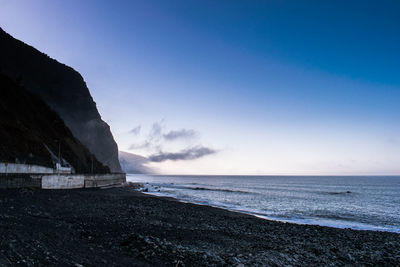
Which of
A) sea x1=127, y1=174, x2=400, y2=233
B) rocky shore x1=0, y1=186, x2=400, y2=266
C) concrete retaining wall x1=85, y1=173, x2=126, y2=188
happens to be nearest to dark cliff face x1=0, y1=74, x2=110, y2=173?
concrete retaining wall x1=85, y1=173, x2=126, y2=188

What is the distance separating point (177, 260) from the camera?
316 inches

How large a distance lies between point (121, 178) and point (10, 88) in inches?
1439

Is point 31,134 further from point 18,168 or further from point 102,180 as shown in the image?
point 18,168

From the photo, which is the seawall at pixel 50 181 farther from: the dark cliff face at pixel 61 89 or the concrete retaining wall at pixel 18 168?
the dark cliff face at pixel 61 89

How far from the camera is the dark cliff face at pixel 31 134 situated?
126 ft

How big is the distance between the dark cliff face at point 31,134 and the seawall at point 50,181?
12.2 feet

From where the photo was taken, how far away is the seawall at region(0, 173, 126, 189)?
2807 centimetres

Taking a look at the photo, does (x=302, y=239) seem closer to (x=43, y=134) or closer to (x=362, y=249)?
(x=362, y=249)

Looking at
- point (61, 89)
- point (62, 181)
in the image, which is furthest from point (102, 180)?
point (61, 89)

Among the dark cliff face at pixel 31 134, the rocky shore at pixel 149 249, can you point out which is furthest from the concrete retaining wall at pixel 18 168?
the rocky shore at pixel 149 249

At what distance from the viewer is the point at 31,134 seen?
46125 millimetres

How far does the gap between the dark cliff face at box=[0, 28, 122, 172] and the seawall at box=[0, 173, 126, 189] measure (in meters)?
65.1

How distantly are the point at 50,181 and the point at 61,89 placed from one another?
3895 inches

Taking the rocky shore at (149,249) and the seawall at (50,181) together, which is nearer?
the rocky shore at (149,249)
